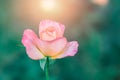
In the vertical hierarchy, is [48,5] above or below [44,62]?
above

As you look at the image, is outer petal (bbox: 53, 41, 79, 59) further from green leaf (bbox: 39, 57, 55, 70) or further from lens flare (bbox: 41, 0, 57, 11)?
lens flare (bbox: 41, 0, 57, 11)

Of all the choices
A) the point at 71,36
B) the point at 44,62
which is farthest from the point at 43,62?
the point at 71,36

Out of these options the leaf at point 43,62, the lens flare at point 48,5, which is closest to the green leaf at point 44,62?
the leaf at point 43,62

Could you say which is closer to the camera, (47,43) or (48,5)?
(47,43)

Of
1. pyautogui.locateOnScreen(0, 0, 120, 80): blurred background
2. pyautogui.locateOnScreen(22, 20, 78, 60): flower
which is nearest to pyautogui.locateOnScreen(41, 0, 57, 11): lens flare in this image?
pyautogui.locateOnScreen(0, 0, 120, 80): blurred background

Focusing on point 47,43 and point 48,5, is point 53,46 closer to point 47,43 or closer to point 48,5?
point 47,43

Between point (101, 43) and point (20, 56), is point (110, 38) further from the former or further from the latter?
point (20, 56)

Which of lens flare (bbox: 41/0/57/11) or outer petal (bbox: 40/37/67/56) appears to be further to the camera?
lens flare (bbox: 41/0/57/11)
